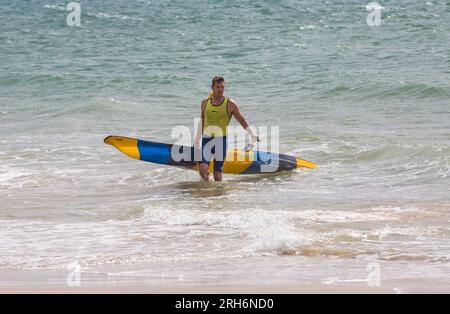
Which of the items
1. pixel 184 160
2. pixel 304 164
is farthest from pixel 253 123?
pixel 184 160

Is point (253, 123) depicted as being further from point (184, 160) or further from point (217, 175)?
point (217, 175)

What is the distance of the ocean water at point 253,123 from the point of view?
7949mm

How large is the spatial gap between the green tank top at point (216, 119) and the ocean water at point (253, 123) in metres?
0.82

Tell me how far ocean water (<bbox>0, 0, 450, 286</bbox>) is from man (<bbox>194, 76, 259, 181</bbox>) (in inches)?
24.5

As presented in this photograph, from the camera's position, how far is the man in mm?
10445

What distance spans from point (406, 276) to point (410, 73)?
49.6 feet

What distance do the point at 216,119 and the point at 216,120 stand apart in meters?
0.01

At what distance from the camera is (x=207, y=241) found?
826cm

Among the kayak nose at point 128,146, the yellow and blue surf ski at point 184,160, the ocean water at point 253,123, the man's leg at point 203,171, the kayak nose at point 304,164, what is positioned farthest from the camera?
the kayak nose at point 304,164

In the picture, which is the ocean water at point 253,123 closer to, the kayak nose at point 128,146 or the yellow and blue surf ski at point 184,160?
the yellow and blue surf ski at point 184,160

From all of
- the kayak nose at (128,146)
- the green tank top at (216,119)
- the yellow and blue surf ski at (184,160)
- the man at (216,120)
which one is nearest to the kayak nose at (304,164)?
the yellow and blue surf ski at (184,160)

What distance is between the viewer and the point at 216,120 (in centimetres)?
1049
